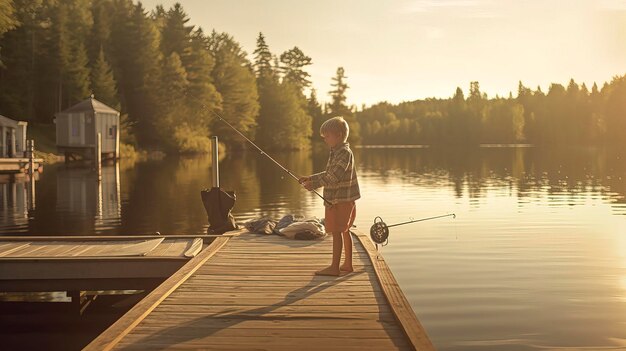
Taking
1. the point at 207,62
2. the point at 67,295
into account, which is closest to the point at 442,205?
the point at 67,295

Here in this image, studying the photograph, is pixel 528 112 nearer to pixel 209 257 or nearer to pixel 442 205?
pixel 442 205

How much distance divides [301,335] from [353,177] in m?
2.81

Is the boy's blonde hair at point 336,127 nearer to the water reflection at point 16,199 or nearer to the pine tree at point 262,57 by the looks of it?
the water reflection at point 16,199

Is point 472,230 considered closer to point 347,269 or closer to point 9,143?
point 347,269

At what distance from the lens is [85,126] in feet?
182

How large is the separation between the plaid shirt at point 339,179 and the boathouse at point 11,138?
39531 mm

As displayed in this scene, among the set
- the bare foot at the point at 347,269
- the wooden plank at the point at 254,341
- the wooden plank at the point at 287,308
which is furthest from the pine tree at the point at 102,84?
the wooden plank at the point at 254,341

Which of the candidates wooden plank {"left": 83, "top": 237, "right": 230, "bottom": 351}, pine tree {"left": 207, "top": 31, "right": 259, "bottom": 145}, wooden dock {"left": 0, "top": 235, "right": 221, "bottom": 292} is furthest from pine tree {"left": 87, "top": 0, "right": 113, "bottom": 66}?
wooden plank {"left": 83, "top": 237, "right": 230, "bottom": 351}

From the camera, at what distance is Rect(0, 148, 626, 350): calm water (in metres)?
8.95

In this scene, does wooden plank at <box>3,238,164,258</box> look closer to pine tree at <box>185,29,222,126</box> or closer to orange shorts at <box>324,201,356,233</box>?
orange shorts at <box>324,201,356,233</box>

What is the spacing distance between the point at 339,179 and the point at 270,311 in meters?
2.14

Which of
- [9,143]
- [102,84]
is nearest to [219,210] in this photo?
[9,143]

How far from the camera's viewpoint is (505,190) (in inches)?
1203

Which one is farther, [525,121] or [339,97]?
[525,121]
